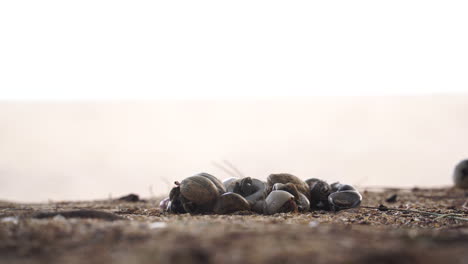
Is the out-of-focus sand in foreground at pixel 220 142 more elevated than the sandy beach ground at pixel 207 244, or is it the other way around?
the out-of-focus sand in foreground at pixel 220 142

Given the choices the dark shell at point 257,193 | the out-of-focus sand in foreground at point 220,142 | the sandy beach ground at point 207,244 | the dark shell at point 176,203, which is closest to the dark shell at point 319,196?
the dark shell at point 257,193

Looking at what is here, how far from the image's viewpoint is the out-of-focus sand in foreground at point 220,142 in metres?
14.1

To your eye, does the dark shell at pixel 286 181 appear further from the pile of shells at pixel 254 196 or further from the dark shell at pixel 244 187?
the dark shell at pixel 244 187

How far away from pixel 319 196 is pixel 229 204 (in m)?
1.18

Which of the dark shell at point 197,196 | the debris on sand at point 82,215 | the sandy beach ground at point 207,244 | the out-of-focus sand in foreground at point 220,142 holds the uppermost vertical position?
the out-of-focus sand in foreground at point 220,142

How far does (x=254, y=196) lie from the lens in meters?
5.00

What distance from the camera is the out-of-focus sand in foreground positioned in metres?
14.1

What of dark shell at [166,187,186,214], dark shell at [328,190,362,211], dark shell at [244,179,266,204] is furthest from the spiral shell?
dark shell at [166,187,186,214]

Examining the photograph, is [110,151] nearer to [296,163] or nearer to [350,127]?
[296,163]

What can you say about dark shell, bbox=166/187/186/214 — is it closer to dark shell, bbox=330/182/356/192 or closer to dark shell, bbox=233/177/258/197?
dark shell, bbox=233/177/258/197

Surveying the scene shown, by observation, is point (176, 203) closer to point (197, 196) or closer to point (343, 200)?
point (197, 196)

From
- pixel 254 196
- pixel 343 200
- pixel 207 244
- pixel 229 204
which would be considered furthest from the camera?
pixel 343 200

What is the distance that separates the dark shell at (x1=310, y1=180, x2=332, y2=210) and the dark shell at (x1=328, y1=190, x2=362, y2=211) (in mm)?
95

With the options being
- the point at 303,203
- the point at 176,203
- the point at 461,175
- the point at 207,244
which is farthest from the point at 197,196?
the point at 461,175
